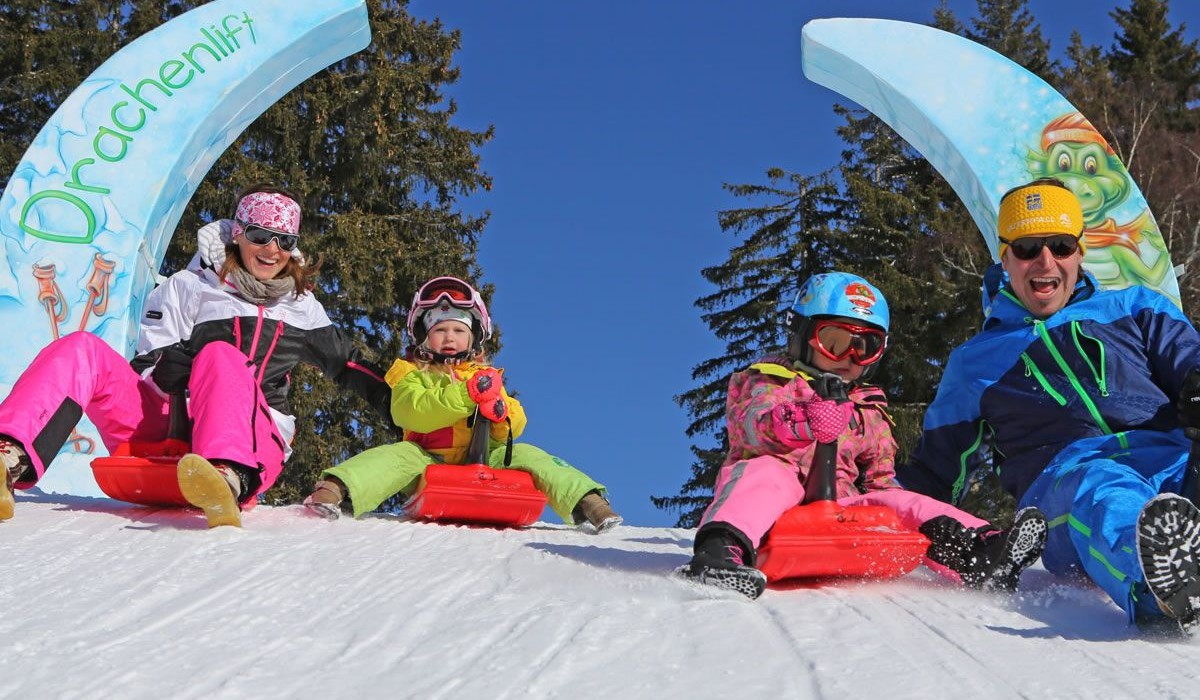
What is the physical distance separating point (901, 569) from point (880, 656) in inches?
36.8

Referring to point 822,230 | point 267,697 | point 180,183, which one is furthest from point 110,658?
point 822,230

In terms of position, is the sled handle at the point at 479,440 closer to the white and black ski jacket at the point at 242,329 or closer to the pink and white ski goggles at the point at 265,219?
the white and black ski jacket at the point at 242,329

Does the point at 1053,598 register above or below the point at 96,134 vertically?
below

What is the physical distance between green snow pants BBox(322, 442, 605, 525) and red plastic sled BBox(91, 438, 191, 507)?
56 cm

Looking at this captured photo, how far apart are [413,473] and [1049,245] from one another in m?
2.45

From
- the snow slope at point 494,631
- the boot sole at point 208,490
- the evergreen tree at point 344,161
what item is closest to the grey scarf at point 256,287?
the boot sole at point 208,490

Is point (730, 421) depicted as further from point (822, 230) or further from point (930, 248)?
point (822, 230)

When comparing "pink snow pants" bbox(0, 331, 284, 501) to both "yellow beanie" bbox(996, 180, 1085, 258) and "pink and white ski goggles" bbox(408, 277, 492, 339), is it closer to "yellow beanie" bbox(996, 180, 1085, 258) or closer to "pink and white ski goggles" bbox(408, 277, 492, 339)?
"pink and white ski goggles" bbox(408, 277, 492, 339)

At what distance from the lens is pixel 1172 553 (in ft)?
7.68

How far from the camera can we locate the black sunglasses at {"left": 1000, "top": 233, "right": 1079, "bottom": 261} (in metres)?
3.52

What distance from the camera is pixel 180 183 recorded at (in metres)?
6.56

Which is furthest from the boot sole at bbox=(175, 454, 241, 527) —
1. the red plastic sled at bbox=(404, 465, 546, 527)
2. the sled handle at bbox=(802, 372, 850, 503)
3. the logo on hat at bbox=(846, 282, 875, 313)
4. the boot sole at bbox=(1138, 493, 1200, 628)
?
the boot sole at bbox=(1138, 493, 1200, 628)

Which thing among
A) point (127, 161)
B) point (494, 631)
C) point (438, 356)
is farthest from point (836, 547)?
point (127, 161)

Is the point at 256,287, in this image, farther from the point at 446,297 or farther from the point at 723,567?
the point at 723,567
